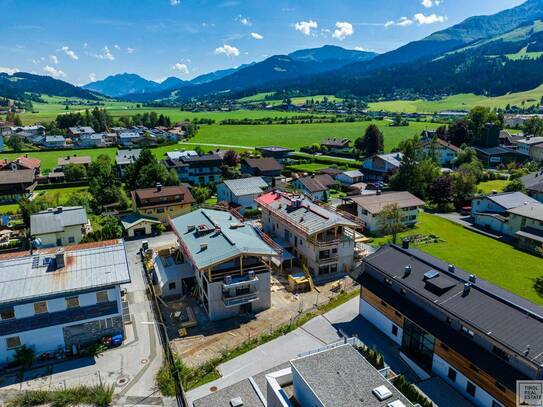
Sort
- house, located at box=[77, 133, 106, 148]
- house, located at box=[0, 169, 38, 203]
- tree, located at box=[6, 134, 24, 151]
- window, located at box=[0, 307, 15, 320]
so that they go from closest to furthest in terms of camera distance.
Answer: window, located at box=[0, 307, 15, 320] < house, located at box=[0, 169, 38, 203] < tree, located at box=[6, 134, 24, 151] < house, located at box=[77, 133, 106, 148]

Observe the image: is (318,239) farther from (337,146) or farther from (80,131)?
(80,131)

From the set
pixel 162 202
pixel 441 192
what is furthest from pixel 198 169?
pixel 441 192

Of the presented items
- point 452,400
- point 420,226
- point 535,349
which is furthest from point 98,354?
point 420,226

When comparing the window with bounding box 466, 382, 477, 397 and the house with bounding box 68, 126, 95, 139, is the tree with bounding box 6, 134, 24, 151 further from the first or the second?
the window with bounding box 466, 382, 477, 397

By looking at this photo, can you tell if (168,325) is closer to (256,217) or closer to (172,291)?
(172,291)

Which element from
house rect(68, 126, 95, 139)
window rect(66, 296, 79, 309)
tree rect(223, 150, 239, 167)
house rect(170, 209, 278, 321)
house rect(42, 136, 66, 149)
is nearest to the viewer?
window rect(66, 296, 79, 309)

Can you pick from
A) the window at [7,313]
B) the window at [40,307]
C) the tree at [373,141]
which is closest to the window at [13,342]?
the window at [7,313]

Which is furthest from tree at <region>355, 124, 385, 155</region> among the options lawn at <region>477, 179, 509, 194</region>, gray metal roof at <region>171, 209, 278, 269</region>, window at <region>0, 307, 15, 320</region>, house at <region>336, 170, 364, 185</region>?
window at <region>0, 307, 15, 320</region>
